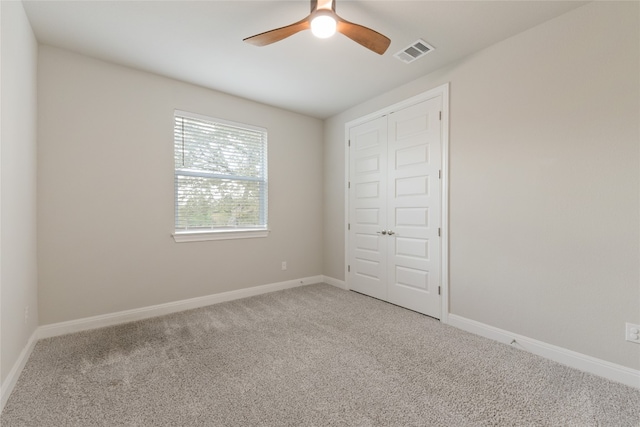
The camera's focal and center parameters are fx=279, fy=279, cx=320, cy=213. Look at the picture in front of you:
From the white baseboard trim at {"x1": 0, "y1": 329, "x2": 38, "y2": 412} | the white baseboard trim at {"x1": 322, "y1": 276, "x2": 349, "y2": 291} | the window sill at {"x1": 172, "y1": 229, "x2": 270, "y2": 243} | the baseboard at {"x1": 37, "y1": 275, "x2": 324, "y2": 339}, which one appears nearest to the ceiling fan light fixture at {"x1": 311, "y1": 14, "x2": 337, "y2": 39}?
the window sill at {"x1": 172, "y1": 229, "x2": 270, "y2": 243}

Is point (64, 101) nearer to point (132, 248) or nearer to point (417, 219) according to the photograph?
point (132, 248)

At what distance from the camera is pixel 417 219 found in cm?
318

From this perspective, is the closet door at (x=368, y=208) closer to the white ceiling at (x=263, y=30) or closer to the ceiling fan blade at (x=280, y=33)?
the white ceiling at (x=263, y=30)

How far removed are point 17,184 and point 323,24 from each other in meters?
2.41

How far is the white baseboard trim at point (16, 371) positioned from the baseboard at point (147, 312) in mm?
177

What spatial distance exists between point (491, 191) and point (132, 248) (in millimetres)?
3624

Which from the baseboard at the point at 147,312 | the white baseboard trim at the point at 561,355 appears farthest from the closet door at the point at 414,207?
the baseboard at the point at 147,312

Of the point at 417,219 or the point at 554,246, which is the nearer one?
the point at 554,246

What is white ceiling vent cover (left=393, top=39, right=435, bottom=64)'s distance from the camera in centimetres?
251

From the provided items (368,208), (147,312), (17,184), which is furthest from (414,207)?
(17,184)

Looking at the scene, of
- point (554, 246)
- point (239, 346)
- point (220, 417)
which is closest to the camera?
point (220, 417)

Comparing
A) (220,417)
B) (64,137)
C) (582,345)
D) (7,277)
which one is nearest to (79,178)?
(64,137)

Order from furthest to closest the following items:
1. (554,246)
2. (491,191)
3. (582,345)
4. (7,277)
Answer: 1. (491,191)
2. (554,246)
3. (582,345)
4. (7,277)

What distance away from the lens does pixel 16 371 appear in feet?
6.14
